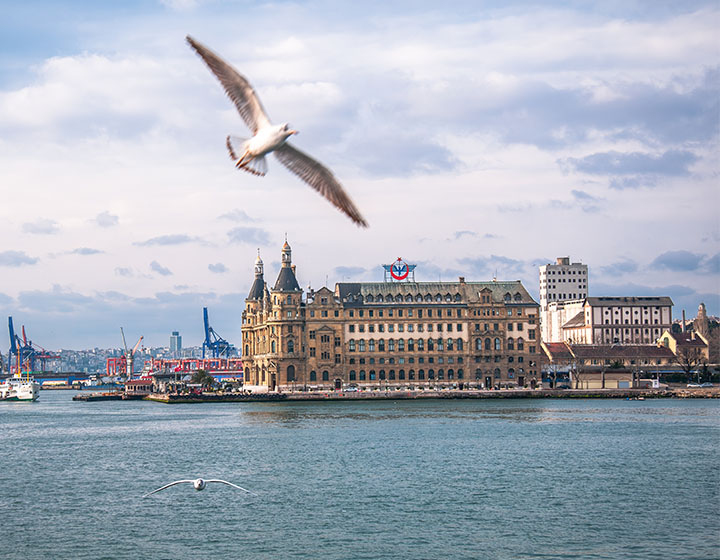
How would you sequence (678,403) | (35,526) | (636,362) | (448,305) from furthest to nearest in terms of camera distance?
(636,362) < (448,305) < (678,403) < (35,526)

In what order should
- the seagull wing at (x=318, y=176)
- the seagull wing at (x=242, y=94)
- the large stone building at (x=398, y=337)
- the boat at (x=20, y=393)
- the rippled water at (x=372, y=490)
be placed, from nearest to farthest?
1. the seagull wing at (x=318, y=176)
2. the seagull wing at (x=242, y=94)
3. the rippled water at (x=372, y=490)
4. the large stone building at (x=398, y=337)
5. the boat at (x=20, y=393)

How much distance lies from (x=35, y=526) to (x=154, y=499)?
6.58 meters

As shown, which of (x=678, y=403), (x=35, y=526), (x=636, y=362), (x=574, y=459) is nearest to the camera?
(x=35, y=526)

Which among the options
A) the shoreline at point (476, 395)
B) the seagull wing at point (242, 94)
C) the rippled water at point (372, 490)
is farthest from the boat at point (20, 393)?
the seagull wing at point (242, 94)

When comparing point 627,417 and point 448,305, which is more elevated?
point 448,305

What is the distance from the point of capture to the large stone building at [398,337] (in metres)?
131

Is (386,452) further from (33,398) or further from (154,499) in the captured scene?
(33,398)

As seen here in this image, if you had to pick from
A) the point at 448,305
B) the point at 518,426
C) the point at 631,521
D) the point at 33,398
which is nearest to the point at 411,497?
the point at 631,521

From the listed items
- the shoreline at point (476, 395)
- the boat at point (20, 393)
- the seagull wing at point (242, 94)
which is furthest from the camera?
the boat at point (20, 393)

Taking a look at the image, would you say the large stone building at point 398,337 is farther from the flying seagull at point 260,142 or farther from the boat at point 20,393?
the flying seagull at point 260,142

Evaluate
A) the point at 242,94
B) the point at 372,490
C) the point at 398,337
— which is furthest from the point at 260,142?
the point at 398,337

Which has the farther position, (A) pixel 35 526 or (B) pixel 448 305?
(B) pixel 448 305

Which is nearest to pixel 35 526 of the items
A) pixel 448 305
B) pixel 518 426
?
pixel 518 426

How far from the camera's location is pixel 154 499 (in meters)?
42.4
